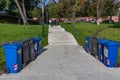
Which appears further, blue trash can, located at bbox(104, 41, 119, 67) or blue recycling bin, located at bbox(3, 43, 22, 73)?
blue trash can, located at bbox(104, 41, 119, 67)

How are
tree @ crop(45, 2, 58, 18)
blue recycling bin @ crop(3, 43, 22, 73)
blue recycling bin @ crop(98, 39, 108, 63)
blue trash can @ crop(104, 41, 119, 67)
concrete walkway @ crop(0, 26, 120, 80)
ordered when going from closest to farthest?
concrete walkway @ crop(0, 26, 120, 80) < blue recycling bin @ crop(3, 43, 22, 73) < blue trash can @ crop(104, 41, 119, 67) < blue recycling bin @ crop(98, 39, 108, 63) < tree @ crop(45, 2, 58, 18)

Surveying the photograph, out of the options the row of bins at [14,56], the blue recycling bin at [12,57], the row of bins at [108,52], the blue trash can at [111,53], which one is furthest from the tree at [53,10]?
the blue recycling bin at [12,57]

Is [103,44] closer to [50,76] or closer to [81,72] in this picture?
[81,72]

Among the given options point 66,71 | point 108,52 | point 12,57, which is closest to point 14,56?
point 12,57

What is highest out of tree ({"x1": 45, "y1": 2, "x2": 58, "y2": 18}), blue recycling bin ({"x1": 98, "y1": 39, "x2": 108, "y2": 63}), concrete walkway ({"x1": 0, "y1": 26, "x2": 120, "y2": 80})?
tree ({"x1": 45, "y1": 2, "x2": 58, "y2": 18})

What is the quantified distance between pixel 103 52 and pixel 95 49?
7.52 ft

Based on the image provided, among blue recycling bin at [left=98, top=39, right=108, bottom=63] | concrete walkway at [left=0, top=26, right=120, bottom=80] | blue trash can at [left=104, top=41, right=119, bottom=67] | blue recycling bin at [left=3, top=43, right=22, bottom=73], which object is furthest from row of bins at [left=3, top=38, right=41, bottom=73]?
blue recycling bin at [left=98, top=39, right=108, bottom=63]

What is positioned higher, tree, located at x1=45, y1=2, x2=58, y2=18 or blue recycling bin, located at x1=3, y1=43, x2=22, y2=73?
tree, located at x1=45, y1=2, x2=58, y2=18

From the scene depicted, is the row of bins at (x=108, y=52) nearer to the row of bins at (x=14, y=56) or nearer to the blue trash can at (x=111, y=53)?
the blue trash can at (x=111, y=53)

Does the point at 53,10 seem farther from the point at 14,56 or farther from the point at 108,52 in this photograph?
the point at 14,56

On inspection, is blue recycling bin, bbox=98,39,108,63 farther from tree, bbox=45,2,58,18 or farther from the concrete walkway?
tree, bbox=45,2,58,18

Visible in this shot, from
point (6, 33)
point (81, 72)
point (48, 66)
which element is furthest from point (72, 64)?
point (6, 33)

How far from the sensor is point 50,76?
38.1 feet

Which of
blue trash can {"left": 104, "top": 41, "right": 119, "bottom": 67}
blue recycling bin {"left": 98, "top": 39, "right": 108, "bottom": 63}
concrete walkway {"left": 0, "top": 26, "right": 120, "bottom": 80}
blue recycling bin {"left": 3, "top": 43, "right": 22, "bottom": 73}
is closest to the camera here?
concrete walkway {"left": 0, "top": 26, "right": 120, "bottom": 80}
